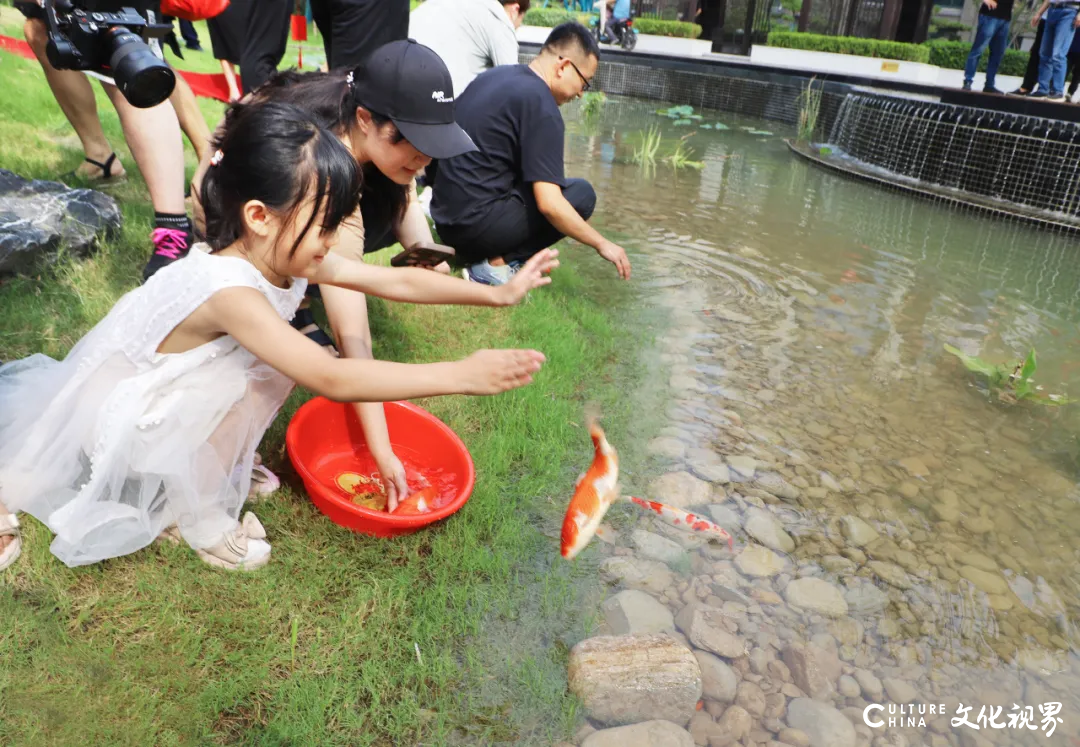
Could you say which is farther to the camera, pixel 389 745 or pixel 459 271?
pixel 459 271

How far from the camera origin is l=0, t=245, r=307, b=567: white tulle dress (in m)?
1.75

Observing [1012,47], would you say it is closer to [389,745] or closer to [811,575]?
[811,575]

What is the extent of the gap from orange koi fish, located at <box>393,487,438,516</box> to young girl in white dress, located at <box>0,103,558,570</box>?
41 centimetres

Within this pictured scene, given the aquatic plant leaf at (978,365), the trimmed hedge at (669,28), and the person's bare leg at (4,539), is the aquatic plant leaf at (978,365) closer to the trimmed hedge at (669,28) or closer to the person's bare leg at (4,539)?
the person's bare leg at (4,539)

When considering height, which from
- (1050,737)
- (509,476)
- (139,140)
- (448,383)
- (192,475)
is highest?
(139,140)

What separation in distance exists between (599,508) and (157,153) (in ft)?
6.54

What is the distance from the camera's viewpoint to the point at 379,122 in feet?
6.92

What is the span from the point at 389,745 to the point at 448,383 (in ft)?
2.49

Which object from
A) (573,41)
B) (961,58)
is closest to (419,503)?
(573,41)

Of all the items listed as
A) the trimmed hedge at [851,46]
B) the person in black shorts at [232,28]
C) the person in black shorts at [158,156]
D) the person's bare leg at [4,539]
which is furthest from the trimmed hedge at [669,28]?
the person's bare leg at [4,539]

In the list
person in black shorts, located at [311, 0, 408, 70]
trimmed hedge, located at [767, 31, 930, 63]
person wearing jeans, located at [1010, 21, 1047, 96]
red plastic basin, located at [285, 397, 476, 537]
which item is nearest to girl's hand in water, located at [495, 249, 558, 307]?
red plastic basin, located at [285, 397, 476, 537]

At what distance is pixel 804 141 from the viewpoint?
10.1m

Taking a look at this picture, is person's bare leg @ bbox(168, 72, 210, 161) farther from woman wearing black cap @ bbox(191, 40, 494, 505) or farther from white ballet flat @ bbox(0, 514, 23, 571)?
white ballet flat @ bbox(0, 514, 23, 571)

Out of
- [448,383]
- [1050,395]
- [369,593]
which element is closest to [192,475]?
[369,593]
